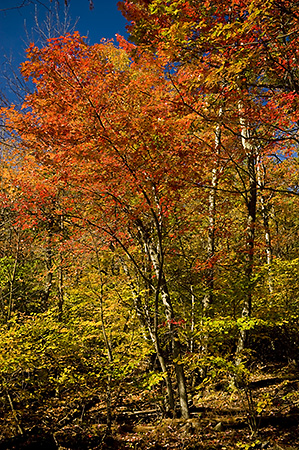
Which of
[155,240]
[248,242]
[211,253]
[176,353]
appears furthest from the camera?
[155,240]

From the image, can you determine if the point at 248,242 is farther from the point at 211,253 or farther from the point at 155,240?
the point at 155,240

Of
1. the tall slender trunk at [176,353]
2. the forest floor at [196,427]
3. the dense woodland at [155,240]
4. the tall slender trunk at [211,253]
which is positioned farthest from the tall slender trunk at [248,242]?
the tall slender trunk at [176,353]

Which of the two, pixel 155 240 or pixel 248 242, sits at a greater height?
pixel 155 240

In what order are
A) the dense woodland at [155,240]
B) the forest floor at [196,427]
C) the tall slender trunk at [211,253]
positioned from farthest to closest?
the tall slender trunk at [211,253] < the forest floor at [196,427] < the dense woodland at [155,240]

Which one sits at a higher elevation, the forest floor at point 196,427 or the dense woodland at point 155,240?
the dense woodland at point 155,240

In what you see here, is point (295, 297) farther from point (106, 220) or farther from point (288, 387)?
point (106, 220)

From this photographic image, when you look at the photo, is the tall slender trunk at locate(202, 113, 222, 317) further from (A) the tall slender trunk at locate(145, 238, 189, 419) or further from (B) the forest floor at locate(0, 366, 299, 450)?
(B) the forest floor at locate(0, 366, 299, 450)

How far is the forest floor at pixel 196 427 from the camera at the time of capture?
594cm

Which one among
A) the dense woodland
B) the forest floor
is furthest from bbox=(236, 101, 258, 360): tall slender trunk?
the forest floor

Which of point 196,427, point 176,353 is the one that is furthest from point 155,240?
point 196,427

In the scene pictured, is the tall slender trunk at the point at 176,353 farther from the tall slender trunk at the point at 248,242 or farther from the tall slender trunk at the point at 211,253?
the tall slender trunk at the point at 248,242

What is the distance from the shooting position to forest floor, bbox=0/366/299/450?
5.94 metres

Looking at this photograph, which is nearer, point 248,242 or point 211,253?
point 248,242

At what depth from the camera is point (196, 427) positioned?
666 centimetres
